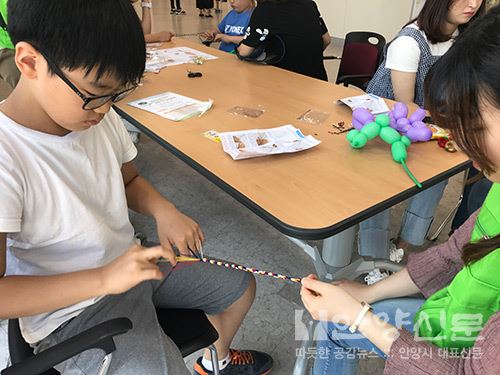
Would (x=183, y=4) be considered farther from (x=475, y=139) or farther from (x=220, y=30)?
(x=475, y=139)

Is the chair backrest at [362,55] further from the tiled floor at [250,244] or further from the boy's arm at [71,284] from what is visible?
the boy's arm at [71,284]

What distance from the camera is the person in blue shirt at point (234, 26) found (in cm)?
300

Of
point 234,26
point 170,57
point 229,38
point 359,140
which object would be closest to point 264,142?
point 359,140

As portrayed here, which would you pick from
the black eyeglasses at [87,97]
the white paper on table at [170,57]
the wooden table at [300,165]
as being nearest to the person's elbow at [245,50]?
the white paper on table at [170,57]

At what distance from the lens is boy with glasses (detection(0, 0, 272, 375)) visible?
28.9 inches

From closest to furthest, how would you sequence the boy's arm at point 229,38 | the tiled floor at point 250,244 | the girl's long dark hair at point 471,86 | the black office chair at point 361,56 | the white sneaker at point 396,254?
the girl's long dark hair at point 471,86
the tiled floor at point 250,244
the white sneaker at point 396,254
the black office chair at point 361,56
the boy's arm at point 229,38

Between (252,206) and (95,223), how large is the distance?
38 cm

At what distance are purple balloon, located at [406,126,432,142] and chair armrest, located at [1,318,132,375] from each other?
3.44ft

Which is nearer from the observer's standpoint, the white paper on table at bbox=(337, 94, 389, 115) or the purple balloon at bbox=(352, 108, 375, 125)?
the purple balloon at bbox=(352, 108, 375, 125)

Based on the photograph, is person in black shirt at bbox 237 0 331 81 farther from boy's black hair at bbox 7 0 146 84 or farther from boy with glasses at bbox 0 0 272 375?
boy's black hair at bbox 7 0 146 84

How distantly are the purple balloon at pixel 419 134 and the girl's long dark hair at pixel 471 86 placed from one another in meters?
0.59

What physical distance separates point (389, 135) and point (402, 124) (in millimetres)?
129

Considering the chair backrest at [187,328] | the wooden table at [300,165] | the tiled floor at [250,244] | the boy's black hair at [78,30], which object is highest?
the boy's black hair at [78,30]

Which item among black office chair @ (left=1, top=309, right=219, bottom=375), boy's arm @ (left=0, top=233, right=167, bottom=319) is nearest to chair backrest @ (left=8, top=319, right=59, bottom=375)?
black office chair @ (left=1, top=309, right=219, bottom=375)
